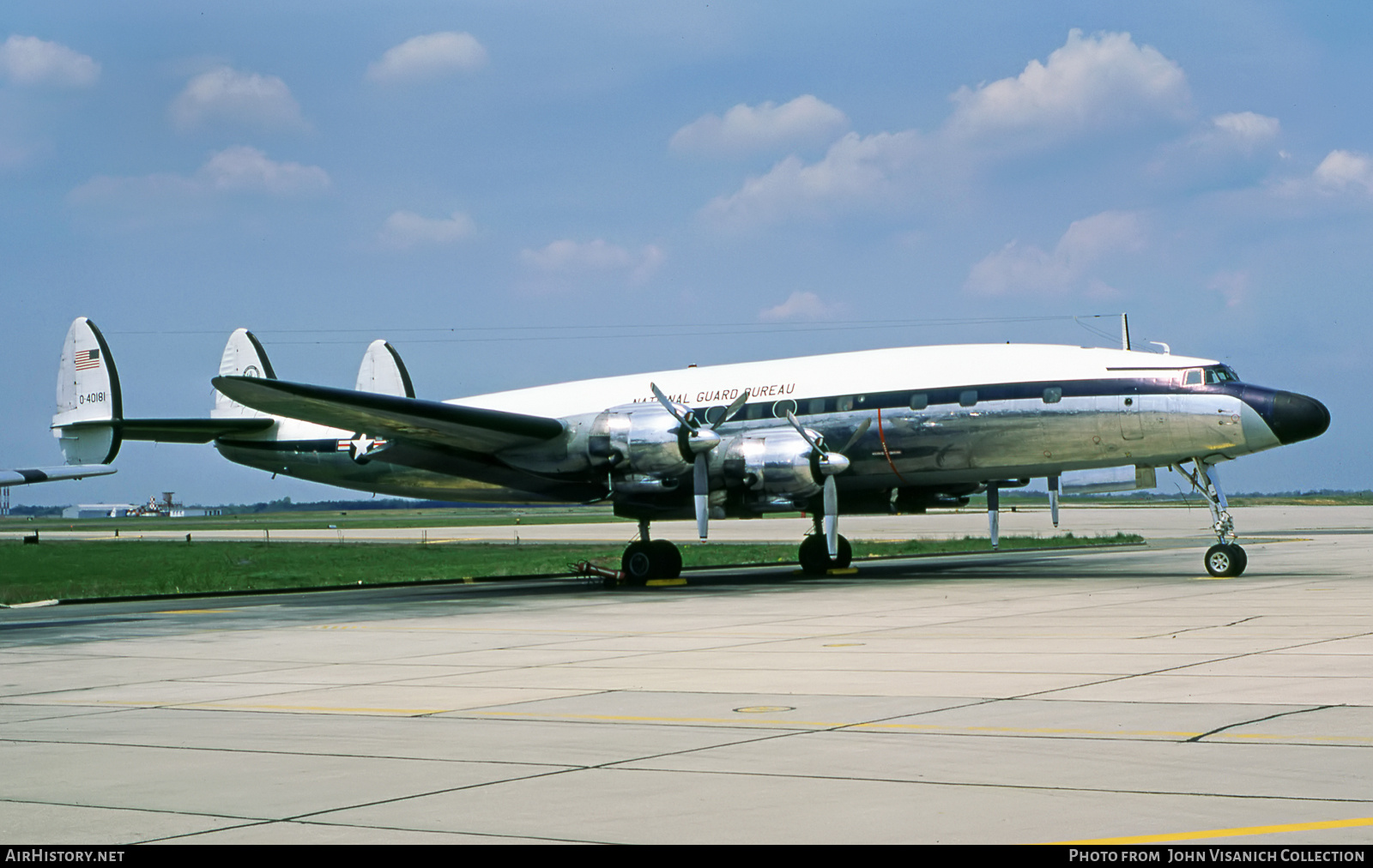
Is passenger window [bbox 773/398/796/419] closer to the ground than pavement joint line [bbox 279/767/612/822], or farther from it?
farther from it

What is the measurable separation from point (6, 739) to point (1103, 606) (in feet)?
44.9

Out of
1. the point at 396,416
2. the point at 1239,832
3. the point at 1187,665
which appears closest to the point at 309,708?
the point at 1239,832

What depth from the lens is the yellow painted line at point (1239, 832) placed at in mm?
5367

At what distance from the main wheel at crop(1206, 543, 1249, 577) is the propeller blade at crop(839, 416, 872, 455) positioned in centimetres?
645

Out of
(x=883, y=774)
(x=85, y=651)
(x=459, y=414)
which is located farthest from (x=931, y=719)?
(x=459, y=414)

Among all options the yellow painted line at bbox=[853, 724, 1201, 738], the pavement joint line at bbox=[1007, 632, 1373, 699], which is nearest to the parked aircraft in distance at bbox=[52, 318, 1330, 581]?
the pavement joint line at bbox=[1007, 632, 1373, 699]

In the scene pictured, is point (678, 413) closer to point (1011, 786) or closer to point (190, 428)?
point (190, 428)

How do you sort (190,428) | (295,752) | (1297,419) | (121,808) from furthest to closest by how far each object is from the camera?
1. (190,428)
2. (1297,419)
3. (295,752)
4. (121,808)

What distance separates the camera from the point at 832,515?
24.0 meters

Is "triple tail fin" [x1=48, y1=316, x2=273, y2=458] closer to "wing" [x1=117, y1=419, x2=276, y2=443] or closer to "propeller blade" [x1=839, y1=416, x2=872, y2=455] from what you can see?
"wing" [x1=117, y1=419, x2=276, y2=443]

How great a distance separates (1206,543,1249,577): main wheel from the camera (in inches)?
899

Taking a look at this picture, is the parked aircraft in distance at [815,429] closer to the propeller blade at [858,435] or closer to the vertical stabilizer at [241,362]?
the propeller blade at [858,435]

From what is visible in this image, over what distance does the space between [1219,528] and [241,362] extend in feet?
77.1

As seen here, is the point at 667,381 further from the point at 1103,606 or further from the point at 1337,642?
the point at 1337,642
